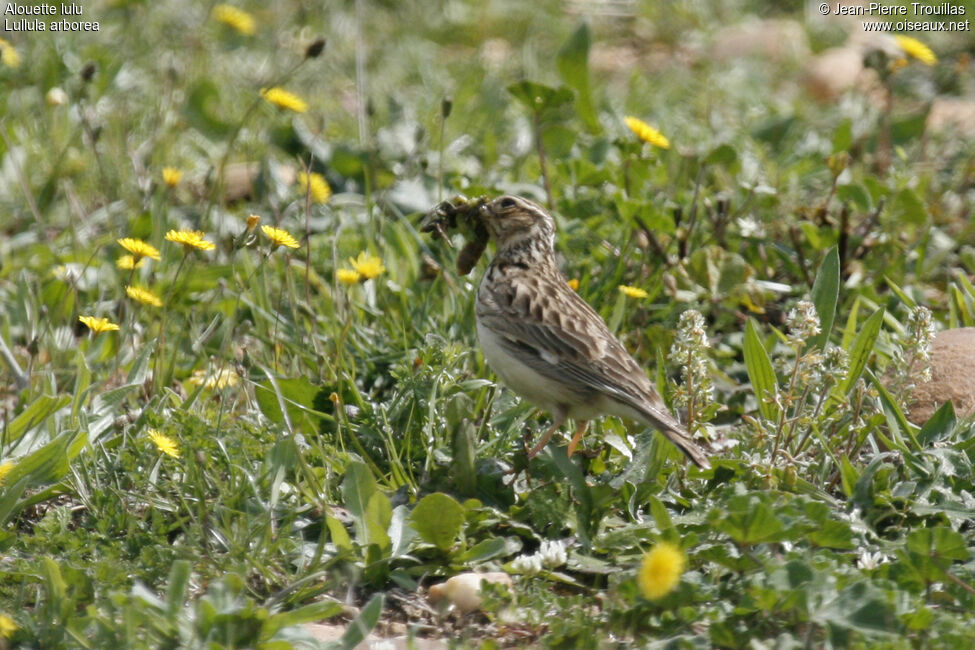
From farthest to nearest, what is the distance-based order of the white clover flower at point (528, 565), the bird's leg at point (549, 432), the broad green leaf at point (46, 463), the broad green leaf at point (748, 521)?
1. the bird's leg at point (549, 432)
2. the broad green leaf at point (46, 463)
3. the white clover flower at point (528, 565)
4. the broad green leaf at point (748, 521)

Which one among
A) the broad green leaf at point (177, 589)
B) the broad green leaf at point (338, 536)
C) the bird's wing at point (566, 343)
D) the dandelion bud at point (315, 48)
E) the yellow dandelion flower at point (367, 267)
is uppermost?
the dandelion bud at point (315, 48)

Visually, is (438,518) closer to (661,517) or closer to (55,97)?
(661,517)

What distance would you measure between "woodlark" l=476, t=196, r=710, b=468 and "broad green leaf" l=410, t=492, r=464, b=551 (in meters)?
0.82

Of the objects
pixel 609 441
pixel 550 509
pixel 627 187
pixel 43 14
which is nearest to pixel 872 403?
pixel 609 441

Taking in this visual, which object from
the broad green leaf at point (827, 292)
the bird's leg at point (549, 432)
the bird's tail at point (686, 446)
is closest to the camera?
the bird's tail at point (686, 446)

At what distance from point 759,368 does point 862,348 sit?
41 cm

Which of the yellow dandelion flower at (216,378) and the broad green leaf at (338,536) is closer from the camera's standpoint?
the broad green leaf at (338,536)

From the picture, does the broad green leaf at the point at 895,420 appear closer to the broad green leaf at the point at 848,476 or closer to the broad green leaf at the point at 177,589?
the broad green leaf at the point at 848,476

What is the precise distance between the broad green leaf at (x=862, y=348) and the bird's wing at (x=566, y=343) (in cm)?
85

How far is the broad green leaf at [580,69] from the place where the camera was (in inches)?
303

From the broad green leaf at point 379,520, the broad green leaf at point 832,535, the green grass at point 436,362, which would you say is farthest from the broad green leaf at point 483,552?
the broad green leaf at point 832,535

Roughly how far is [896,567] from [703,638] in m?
0.73

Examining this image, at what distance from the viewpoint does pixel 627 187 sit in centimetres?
682

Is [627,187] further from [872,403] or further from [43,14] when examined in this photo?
[43,14]
